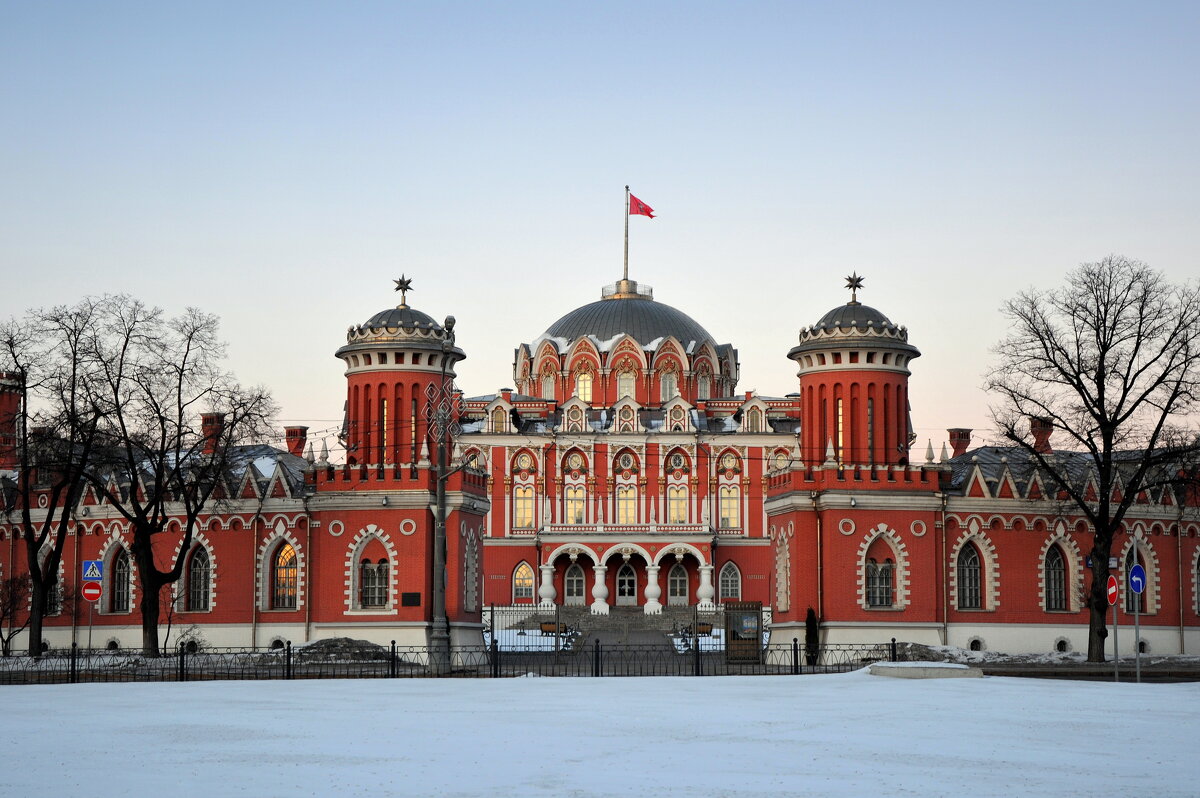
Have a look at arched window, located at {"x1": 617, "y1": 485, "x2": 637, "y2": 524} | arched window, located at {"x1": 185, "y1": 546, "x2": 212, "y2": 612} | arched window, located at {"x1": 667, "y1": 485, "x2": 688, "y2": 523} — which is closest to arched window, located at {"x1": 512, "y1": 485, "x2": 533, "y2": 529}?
arched window, located at {"x1": 617, "y1": 485, "x2": 637, "y2": 524}

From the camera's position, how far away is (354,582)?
163 feet

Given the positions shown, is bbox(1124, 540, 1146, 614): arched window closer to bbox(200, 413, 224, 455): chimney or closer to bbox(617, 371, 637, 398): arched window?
bbox(200, 413, 224, 455): chimney

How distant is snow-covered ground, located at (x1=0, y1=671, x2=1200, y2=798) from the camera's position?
17266mm

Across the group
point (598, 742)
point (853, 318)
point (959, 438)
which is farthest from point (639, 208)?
point (598, 742)

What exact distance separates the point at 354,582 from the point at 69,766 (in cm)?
3126

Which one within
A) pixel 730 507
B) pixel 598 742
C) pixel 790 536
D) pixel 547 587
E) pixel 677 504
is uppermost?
pixel 677 504

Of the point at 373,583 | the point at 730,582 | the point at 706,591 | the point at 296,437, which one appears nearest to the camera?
the point at 373,583

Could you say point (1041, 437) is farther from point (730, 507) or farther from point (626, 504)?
point (626, 504)

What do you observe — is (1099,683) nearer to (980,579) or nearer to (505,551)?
(980,579)

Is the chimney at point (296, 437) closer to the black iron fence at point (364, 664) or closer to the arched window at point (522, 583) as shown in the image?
the black iron fence at point (364, 664)

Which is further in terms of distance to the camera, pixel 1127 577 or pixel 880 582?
pixel 1127 577

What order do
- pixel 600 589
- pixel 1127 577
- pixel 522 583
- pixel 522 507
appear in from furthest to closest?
1. pixel 522 507
2. pixel 522 583
3. pixel 600 589
4. pixel 1127 577

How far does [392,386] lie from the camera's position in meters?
50.8

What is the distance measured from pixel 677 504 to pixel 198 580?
4054cm
